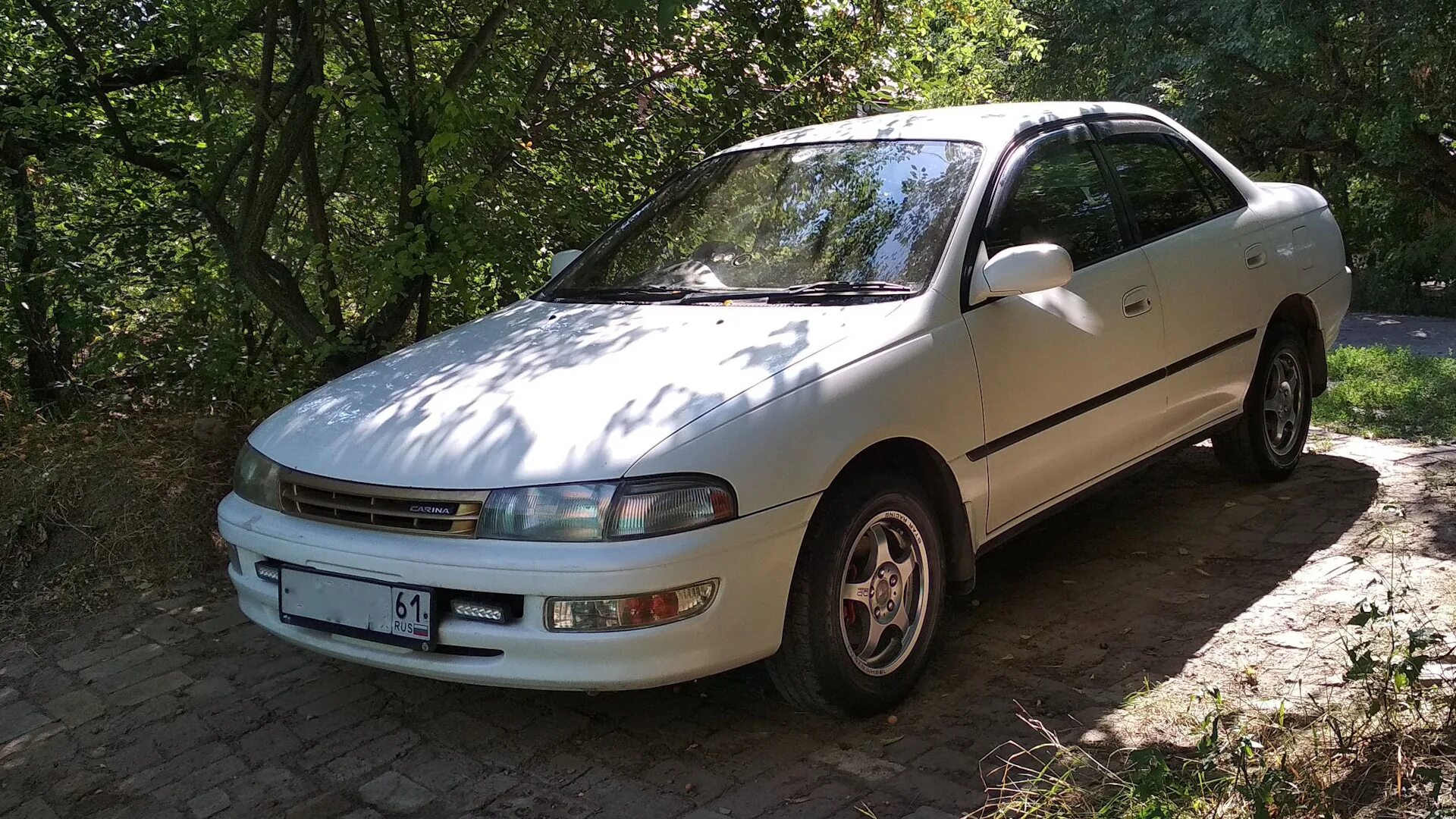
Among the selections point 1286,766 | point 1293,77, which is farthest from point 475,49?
point 1293,77

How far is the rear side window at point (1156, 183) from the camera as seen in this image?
4.81m

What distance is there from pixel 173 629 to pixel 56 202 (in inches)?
106

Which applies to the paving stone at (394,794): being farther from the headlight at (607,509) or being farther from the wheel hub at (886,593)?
the wheel hub at (886,593)

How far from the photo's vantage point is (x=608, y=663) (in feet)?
10.4

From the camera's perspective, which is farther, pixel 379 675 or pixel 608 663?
pixel 379 675

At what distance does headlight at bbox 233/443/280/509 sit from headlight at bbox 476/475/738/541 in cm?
80

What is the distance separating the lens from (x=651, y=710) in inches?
149

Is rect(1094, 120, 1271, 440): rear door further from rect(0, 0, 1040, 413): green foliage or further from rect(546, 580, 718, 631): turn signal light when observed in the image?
rect(546, 580, 718, 631): turn signal light

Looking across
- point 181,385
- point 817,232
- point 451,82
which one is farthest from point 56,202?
point 817,232

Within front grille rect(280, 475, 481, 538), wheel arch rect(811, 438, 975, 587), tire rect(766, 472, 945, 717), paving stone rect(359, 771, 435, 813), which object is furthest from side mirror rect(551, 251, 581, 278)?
paving stone rect(359, 771, 435, 813)

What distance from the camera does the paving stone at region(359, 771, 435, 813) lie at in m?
3.30

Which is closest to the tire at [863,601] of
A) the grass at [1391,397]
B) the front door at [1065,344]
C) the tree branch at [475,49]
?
the front door at [1065,344]

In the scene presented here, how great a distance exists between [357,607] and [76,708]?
4.69ft

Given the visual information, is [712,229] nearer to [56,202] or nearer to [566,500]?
[566,500]
